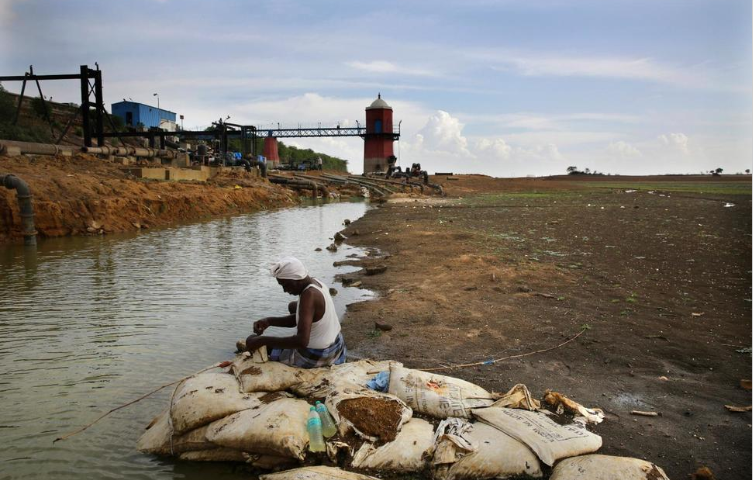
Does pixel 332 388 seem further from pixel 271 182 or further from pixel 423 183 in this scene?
pixel 423 183

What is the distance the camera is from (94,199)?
57.2 ft

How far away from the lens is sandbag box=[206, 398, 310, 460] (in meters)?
3.57

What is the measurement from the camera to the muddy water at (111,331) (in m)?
4.06

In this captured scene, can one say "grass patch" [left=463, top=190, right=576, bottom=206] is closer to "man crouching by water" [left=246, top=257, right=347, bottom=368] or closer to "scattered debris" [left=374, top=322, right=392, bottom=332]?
"scattered debris" [left=374, top=322, right=392, bottom=332]

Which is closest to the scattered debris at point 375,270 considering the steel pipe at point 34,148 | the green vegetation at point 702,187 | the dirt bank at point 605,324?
the dirt bank at point 605,324

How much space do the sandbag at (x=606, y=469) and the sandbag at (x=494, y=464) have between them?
17 cm

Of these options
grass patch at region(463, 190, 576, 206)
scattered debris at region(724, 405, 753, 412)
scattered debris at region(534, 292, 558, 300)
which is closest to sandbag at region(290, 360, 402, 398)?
scattered debris at region(724, 405, 753, 412)

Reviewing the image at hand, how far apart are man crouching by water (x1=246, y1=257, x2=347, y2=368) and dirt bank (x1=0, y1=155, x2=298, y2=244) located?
13.7 m

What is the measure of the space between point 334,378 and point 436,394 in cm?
84

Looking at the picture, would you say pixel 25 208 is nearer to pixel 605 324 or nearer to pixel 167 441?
pixel 167 441

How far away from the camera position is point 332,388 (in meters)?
4.10

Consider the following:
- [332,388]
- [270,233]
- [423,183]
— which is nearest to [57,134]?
[270,233]

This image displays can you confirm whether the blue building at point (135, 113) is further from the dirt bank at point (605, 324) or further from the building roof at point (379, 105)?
the dirt bank at point (605, 324)

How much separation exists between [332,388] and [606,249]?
986 cm
